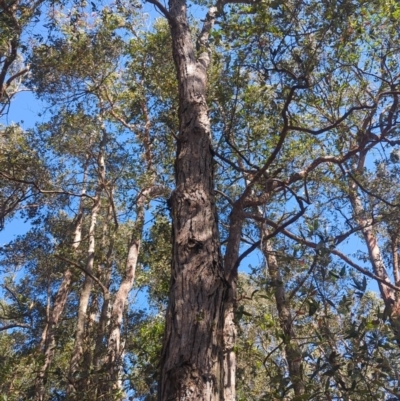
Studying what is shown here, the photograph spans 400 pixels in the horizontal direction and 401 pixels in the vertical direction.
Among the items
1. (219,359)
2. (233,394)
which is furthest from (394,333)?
(219,359)

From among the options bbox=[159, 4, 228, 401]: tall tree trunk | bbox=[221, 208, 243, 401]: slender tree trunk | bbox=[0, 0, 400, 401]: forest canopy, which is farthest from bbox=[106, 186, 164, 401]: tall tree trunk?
bbox=[159, 4, 228, 401]: tall tree trunk

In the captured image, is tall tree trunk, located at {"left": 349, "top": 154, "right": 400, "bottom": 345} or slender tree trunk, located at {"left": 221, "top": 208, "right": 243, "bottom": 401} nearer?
slender tree trunk, located at {"left": 221, "top": 208, "right": 243, "bottom": 401}

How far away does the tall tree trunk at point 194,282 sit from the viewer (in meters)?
2.58

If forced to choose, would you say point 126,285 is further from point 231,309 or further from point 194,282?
point 194,282

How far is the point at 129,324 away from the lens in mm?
12102

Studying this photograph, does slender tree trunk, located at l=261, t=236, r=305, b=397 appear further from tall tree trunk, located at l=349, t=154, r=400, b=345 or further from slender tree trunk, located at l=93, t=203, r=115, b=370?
slender tree trunk, located at l=93, t=203, r=115, b=370

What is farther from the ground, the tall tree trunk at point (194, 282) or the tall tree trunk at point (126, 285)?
the tall tree trunk at point (126, 285)

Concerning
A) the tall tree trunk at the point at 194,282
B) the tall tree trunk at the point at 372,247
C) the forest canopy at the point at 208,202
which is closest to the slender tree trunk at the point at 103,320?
the forest canopy at the point at 208,202

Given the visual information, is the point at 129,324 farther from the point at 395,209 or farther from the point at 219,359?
the point at 219,359

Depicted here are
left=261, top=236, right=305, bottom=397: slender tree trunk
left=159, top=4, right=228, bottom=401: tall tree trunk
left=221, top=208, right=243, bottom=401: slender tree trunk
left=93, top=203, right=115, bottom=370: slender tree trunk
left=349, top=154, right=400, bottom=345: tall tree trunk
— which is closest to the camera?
left=159, top=4, right=228, bottom=401: tall tree trunk

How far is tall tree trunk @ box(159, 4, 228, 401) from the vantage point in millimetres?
2582

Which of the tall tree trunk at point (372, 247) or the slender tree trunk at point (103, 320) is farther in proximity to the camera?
the tall tree trunk at point (372, 247)

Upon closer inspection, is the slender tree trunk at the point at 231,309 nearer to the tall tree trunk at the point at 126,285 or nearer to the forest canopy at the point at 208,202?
the forest canopy at the point at 208,202

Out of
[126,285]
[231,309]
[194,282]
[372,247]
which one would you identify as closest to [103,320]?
[126,285]
